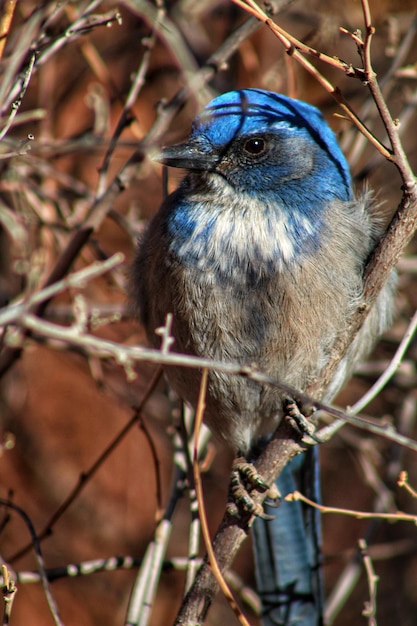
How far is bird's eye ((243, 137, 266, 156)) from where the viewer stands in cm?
319

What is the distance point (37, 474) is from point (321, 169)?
3288 mm

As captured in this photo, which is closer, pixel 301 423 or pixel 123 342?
pixel 301 423

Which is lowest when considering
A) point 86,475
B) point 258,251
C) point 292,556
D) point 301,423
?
point 292,556

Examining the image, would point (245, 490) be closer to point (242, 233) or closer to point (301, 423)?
point (301, 423)

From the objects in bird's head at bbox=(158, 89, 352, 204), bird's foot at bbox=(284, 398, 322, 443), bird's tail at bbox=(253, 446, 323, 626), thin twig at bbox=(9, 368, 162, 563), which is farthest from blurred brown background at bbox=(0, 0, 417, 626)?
bird's foot at bbox=(284, 398, 322, 443)

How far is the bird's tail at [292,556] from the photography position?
3.53 meters

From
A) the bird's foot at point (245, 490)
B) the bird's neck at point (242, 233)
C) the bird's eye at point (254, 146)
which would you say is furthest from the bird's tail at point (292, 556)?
the bird's eye at point (254, 146)

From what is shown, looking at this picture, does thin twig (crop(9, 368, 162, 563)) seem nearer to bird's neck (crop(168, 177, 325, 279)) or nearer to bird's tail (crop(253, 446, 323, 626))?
bird's neck (crop(168, 177, 325, 279))

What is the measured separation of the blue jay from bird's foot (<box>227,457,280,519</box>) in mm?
237

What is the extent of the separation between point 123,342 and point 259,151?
1.94 metres

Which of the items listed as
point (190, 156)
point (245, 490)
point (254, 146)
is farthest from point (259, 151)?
point (245, 490)

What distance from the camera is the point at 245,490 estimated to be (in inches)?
125

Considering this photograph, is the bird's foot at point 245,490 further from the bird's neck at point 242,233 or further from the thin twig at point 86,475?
the bird's neck at point 242,233

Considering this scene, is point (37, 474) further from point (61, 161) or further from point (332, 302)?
point (332, 302)
